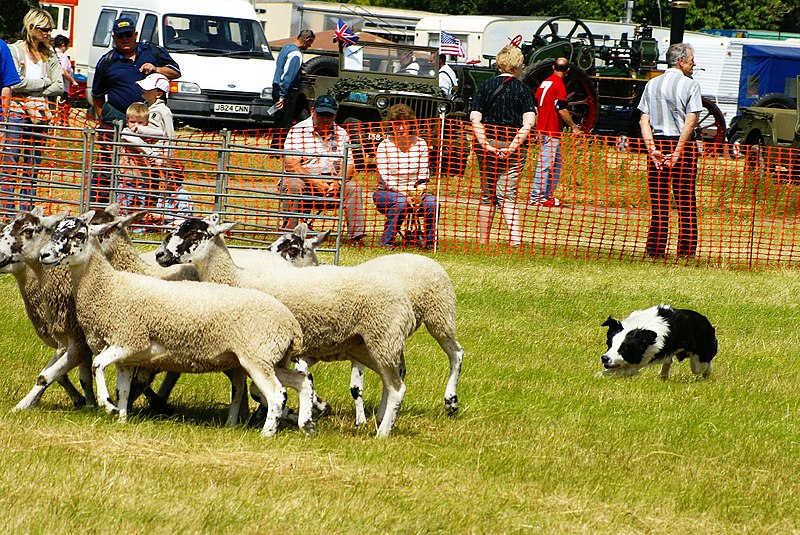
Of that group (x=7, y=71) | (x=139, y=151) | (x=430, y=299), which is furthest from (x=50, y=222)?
(x=139, y=151)

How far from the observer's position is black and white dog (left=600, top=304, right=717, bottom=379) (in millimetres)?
8688

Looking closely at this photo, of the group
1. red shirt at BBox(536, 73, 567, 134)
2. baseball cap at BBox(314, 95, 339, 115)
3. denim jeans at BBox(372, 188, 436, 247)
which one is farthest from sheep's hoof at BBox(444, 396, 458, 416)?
red shirt at BBox(536, 73, 567, 134)

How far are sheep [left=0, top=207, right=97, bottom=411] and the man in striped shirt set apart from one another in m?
8.32

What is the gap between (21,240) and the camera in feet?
21.7

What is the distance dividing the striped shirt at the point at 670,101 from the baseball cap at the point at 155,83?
506 cm

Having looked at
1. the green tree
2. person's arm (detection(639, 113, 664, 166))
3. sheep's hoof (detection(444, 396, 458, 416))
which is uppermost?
the green tree

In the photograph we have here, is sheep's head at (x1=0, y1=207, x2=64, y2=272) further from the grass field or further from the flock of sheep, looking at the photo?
the grass field

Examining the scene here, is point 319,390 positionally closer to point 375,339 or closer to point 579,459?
point 375,339

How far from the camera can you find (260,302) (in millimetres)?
6328

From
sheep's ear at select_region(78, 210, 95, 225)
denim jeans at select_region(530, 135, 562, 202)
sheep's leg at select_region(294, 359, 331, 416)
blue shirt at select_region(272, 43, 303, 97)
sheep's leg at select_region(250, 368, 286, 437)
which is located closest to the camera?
sheep's leg at select_region(250, 368, 286, 437)

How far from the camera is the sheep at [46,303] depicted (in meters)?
6.62

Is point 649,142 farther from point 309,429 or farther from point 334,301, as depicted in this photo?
point 309,429

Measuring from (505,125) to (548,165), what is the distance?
1.75 m

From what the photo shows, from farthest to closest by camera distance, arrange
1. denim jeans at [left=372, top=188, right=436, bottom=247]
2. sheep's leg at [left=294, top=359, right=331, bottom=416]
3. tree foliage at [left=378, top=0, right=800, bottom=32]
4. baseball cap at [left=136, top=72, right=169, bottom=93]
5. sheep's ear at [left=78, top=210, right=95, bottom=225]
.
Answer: tree foliage at [left=378, top=0, right=800, bottom=32], denim jeans at [left=372, top=188, right=436, bottom=247], baseball cap at [left=136, top=72, right=169, bottom=93], sheep's ear at [left=78, top=210, right=95, bottom=225], sheep's leg at [left=294, top=359, right=331, bottom=416]
